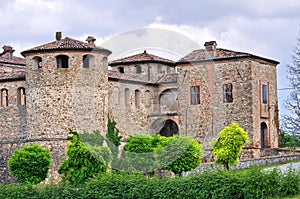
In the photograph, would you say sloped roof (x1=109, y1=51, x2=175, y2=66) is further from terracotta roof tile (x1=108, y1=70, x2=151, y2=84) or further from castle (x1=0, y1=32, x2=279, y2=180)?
terracotta roof tile (x1=108, y1=70, x2=151, y2=84)

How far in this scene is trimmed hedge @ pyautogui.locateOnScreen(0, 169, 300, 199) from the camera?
75.7 feet

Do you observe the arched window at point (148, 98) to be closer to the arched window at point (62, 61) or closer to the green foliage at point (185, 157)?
the arched window at point (62, 61)

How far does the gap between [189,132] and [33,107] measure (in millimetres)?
9576

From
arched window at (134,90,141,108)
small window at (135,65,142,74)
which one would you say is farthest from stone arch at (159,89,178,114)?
small window at (135,65,142,74)

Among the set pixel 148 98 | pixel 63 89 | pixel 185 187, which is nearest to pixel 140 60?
pixel 148 98

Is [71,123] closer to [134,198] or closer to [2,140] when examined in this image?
[2,140]

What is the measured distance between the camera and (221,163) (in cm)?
3388

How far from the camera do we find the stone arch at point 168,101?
43531mm

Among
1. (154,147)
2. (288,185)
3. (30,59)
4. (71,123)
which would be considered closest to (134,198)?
(288,185)

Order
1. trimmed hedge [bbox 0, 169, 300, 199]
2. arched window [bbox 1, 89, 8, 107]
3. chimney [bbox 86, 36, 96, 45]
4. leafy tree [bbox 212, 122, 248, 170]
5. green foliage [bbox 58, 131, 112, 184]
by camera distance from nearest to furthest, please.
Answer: trimmed hedge [bbox 0, 169, 300, 199], green foliage [bbox 58, 131, 112, 184], leafy tree [bbox 212, 122, 248, 170], arched window [bbox 1, 89, 8, 107], chimney [bbox 86, 36, 96, 45]

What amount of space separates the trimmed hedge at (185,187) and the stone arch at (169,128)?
1553 cm

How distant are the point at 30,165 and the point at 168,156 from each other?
672 centimetres

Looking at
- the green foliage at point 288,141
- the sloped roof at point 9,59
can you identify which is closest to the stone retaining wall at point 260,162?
the green foliage at point 288,141

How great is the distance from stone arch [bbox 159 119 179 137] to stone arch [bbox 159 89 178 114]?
2.19 feet
